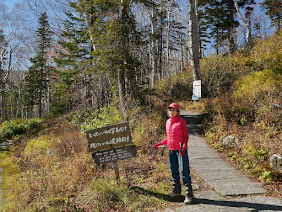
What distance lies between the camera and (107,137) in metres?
3.73

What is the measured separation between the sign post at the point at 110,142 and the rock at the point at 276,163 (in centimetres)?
277

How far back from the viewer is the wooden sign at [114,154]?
12.2 feet

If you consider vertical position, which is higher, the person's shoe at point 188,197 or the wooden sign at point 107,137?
the wooden sign at point 107,137

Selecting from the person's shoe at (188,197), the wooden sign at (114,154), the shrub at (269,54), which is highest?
the shrub at (269,54)

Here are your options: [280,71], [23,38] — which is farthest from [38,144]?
[23,38]

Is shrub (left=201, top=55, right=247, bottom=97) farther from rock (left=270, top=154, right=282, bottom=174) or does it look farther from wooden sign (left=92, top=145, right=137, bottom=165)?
wooden sign (left=92, top=145, right=137, bottom=165)

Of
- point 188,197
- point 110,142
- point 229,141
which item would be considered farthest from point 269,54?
point 110,142

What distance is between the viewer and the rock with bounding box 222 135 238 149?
530 cm

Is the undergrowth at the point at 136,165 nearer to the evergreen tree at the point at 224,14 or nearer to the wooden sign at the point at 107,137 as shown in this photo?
the wooden sign at the point at 107,137

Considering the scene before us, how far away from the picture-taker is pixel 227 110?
6.50 m

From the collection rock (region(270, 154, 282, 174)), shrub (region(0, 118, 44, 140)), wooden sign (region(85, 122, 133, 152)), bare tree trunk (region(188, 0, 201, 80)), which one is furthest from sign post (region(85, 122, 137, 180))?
shrub (region(0, 118, 44, 140))

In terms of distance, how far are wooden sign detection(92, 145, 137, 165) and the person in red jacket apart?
78 cm

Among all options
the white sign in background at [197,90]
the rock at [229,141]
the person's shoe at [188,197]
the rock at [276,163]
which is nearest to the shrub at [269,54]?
the white sign in background at [197,90]

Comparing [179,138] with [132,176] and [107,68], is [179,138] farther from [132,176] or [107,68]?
[107,68]
